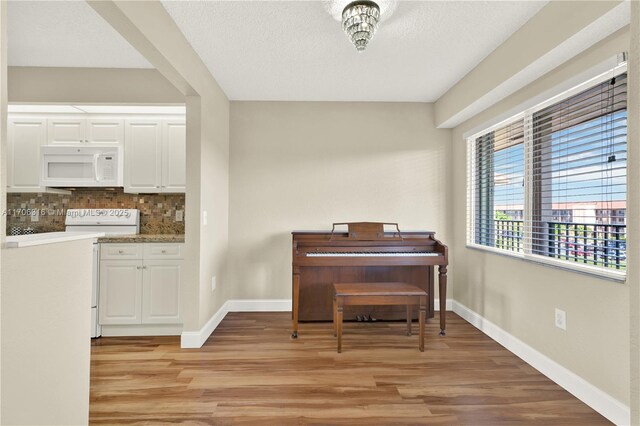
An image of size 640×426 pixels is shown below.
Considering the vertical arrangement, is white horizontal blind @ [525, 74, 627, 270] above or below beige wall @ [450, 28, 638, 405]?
above

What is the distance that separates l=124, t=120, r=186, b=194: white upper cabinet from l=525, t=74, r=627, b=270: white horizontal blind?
3117 mm

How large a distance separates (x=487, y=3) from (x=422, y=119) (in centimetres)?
179

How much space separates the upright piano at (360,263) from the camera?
3053mm

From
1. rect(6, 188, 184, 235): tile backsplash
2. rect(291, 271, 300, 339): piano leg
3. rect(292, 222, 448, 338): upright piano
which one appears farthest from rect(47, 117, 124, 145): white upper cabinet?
rect(291, 271, 300, 339): piano leg

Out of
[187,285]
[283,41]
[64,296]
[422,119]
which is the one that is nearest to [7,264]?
[64,296]

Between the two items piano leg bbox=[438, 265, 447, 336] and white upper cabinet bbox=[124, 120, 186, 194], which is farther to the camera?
white upper cabinet bbox=[124, 120, 186, 194]

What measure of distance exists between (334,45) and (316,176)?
150 cm

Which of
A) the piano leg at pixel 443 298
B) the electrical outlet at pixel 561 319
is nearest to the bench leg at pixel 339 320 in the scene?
the piano leg at pixel 443 298

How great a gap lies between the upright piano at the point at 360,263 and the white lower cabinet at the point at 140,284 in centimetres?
108

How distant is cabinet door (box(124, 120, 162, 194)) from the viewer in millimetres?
3381

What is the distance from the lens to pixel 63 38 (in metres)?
2.50

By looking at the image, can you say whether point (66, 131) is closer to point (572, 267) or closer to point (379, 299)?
point (379, 299)

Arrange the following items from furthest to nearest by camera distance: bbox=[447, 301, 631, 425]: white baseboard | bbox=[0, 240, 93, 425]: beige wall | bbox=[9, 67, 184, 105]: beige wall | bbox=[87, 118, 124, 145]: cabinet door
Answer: bbox=[87, 118, 124, 145]: cabinet door, bbox=[9, 67, 184, 105]: beige wall, bbox=[447, 301, 631, 425]: white baseboard, bbox=[0, 240, 93, 425]: beige wall

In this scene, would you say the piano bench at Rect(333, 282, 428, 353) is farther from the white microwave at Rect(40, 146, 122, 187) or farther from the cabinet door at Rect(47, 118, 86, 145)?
the cabinet door at Rect(47, 118, 86, 145)
